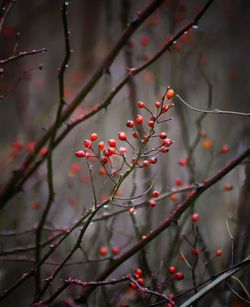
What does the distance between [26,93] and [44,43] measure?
2.66 feet

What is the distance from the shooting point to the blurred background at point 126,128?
245 centimetres

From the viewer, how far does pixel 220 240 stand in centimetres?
358

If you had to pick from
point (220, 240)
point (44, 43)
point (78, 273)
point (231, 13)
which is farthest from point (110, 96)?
point (44, 43)

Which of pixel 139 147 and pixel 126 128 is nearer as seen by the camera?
pixel 139 147

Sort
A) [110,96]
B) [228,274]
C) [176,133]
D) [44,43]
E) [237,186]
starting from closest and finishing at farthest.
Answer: [228,274], [110,96], [237,186], [176,133], [44,43]

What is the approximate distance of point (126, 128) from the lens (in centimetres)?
323

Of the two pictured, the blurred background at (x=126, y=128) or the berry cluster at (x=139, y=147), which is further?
the blurred background at (x=126, y=128)

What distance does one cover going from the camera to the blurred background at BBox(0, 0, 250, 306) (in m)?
2.45

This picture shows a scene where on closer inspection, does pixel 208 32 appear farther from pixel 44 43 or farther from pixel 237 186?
pixel 44 43

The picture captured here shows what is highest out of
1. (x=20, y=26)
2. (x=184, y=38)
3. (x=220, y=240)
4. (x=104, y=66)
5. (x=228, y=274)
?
(x=20, y=26)

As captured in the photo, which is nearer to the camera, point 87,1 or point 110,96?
point 110,96

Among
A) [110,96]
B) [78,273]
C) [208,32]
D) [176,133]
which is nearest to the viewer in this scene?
[110,96]

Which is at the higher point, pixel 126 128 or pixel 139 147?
pixel 126 128

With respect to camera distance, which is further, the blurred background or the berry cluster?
the blurred background
